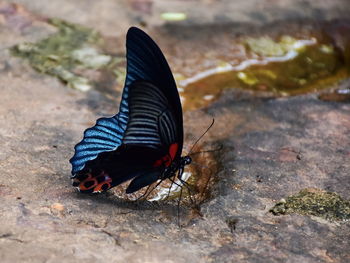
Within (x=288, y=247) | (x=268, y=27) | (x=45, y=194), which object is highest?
(x=268, y=27)

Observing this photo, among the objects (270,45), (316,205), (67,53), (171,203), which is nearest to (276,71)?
(270,45)

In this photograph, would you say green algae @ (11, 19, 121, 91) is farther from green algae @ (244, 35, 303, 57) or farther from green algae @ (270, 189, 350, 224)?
green algae @ (270, 189, 350, 224)

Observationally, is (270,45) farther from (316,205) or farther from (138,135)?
(138,135)

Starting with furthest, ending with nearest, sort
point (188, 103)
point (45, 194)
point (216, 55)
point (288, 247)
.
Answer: point (216, 55), point (188, 103), point (45, 194), point (288, 247)

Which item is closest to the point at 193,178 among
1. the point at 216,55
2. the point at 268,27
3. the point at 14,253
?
the point at 14,253

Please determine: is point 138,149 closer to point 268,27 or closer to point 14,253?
point 14,253

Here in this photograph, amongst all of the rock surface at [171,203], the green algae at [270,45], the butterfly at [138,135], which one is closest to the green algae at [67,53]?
the rock surface at [171,203]

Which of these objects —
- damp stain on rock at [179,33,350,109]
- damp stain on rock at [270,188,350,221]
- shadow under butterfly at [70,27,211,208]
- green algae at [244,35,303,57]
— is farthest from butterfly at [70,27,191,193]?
green algae at [244,35,303,57]

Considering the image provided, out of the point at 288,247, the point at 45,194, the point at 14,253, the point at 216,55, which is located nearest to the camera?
the point at 14,253
